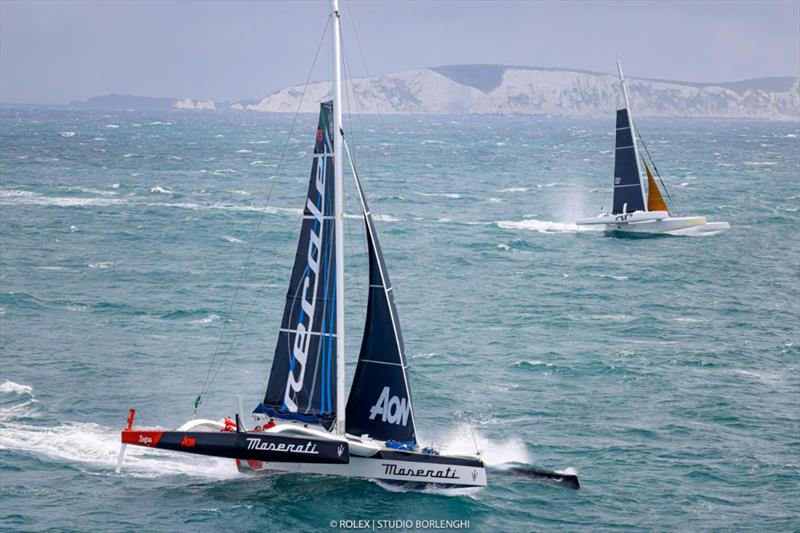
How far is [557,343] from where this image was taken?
159ft

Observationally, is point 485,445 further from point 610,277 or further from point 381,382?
point 610,277

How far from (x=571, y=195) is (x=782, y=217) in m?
25.2

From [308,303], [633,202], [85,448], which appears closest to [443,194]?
[633,202]

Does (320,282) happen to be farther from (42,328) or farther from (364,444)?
(42,328)

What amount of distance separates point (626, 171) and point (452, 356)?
3455cm

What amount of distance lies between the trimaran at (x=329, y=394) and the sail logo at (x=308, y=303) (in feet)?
0.09

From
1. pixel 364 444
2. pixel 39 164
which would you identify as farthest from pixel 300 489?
pixel 39 164

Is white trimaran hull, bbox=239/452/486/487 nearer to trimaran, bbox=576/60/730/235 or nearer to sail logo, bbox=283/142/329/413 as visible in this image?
sail logo, bbox=283/142/329/413

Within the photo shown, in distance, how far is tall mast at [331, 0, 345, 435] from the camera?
2692cm

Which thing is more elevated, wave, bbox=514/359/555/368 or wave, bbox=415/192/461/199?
wave, bbox=415/192/461/199

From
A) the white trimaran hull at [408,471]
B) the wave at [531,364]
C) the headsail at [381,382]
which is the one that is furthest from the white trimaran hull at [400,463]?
the wave at [531,364]

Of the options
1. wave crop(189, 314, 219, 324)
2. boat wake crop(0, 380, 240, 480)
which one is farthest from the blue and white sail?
boat wake crop(0, 380, 240, 480)

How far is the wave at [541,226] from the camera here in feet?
278

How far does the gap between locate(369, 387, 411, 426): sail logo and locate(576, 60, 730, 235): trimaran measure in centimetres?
5006
